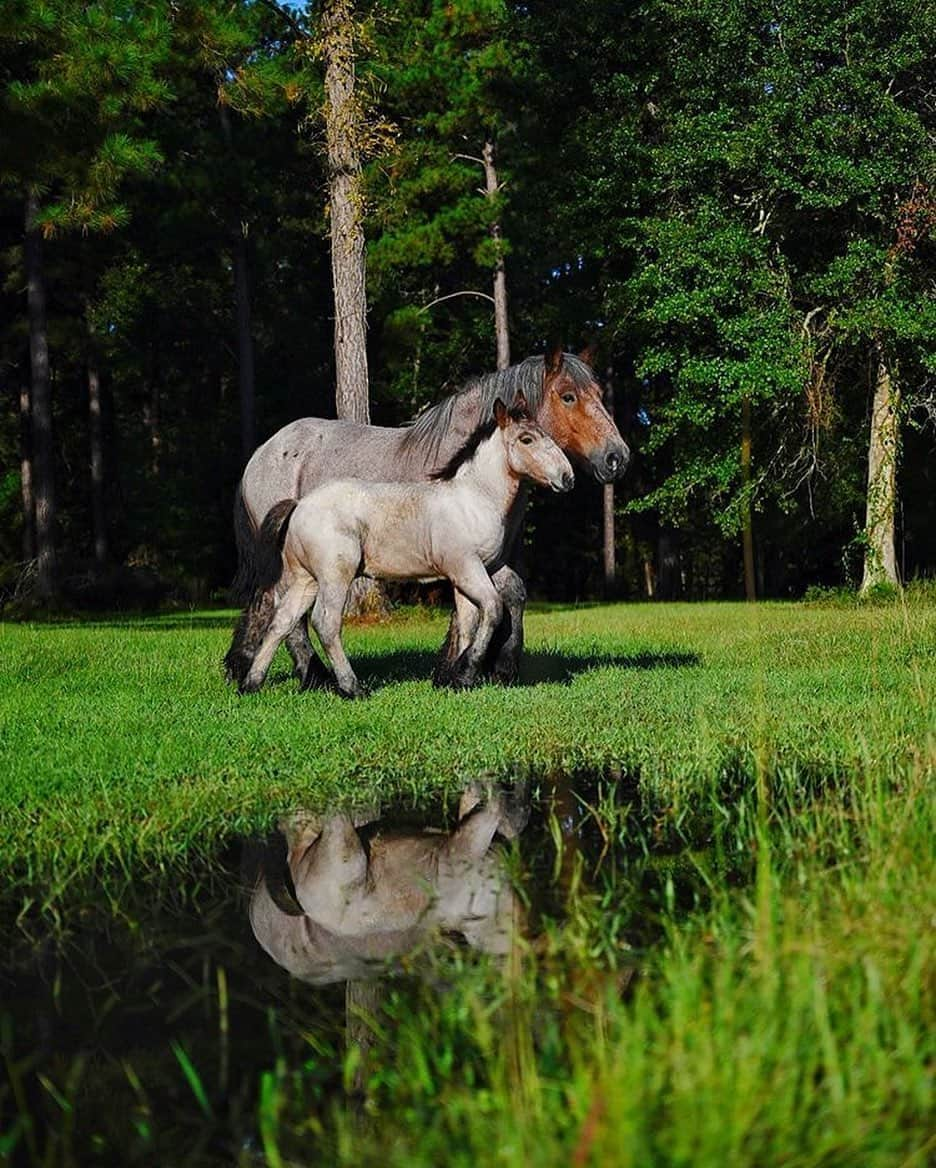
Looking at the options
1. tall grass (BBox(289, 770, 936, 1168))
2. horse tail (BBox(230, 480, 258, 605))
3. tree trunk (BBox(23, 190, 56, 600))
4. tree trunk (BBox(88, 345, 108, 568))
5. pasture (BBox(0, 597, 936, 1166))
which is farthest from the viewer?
tree trunk (BBox(88, 345, 108, 568))

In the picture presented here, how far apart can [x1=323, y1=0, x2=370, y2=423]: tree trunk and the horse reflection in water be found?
13024mm

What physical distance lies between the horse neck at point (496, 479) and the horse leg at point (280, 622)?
1.28m

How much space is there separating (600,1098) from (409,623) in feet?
51.1

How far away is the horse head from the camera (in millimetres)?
8648

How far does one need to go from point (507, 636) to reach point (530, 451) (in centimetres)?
154

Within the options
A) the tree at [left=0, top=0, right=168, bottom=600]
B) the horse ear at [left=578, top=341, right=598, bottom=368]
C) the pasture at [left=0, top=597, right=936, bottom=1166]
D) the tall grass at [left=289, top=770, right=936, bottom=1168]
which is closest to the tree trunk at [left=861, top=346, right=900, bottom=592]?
the tree at [left=0, top=0, right=168, bottom=600]

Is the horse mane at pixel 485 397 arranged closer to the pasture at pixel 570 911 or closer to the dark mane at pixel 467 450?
the dark mane at pixel 467 450

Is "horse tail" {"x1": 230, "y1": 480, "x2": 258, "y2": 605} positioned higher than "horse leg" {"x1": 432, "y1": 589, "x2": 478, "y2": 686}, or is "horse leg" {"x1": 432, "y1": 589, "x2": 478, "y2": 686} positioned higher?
"horse tail" {"x1": 230, "y1": 480, "x2": 258, "y2": 605}

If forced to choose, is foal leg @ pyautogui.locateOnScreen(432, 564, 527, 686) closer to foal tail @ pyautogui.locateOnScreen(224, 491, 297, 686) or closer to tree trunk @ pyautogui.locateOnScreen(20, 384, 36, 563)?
foal tail @ pyautogui.locateOnScreen(224, 491, 297, 686)

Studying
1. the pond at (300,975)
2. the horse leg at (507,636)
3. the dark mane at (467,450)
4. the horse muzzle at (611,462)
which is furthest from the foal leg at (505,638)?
the pond at (300,975)

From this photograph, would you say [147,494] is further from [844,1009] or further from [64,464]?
[844,1009]

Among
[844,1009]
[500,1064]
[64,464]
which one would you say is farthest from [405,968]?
[64,464]

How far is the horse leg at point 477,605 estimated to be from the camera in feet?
28.1

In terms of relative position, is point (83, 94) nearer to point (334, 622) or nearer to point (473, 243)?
point (334, 622)
